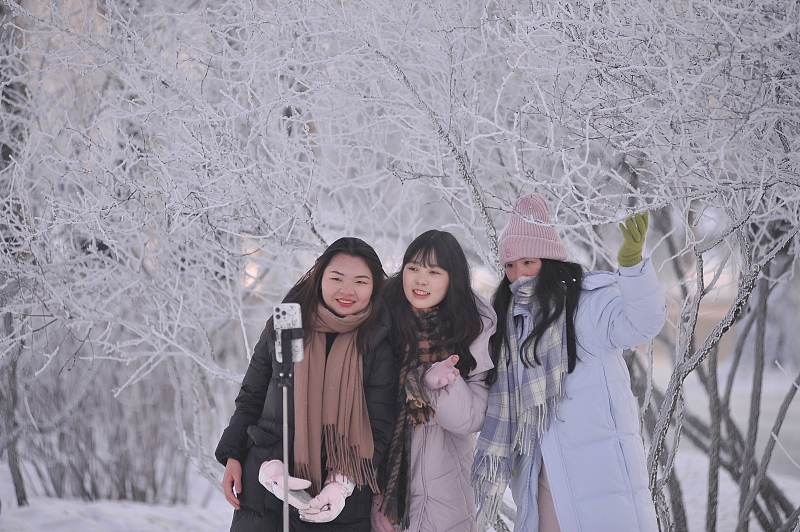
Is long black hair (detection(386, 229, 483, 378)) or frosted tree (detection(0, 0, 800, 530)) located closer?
frosted tree (detection(0, 0, 800, 530))

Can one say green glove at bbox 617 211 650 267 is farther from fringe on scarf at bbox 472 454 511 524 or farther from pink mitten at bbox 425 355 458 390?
fringe on scarf at bbox 472 454 511 524

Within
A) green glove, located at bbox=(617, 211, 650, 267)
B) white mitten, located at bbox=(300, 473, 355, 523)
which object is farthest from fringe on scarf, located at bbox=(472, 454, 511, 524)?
green glove, located at bbox=(617, 211, 650, 267)

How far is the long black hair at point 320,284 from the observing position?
261cm

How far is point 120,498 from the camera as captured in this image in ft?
24.4

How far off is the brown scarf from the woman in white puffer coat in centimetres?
48

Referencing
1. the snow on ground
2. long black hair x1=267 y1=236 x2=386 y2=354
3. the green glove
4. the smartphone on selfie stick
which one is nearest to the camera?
the green glove

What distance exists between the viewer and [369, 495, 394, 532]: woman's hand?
259 centimetres

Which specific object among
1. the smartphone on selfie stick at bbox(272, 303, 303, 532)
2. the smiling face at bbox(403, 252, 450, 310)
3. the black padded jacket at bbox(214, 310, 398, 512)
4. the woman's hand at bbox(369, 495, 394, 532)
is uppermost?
the smiling face at bbox(403, 252, 450, 310)

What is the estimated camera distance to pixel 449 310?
→ 2.60 meters

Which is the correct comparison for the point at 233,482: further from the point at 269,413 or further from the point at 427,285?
the point at 427,285

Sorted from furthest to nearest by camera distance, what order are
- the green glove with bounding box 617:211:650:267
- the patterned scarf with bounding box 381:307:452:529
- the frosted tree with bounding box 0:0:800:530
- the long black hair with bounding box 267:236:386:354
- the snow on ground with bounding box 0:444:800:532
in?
1. the snow on ground with bounding box 0:444:800:532
2. the long black hair with bounding box 267:236:386:354
3. the patterned scarf with bounding box 381:307:452:529
4. the frosted tree with bounding box 0:0:800:530
5. the green glove with bounding box 617:211:650:267

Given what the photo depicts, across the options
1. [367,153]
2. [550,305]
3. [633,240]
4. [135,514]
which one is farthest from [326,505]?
[135,514]

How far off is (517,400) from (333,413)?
683mm

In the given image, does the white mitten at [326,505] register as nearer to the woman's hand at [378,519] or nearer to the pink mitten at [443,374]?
the woman's hand at [378,519]
